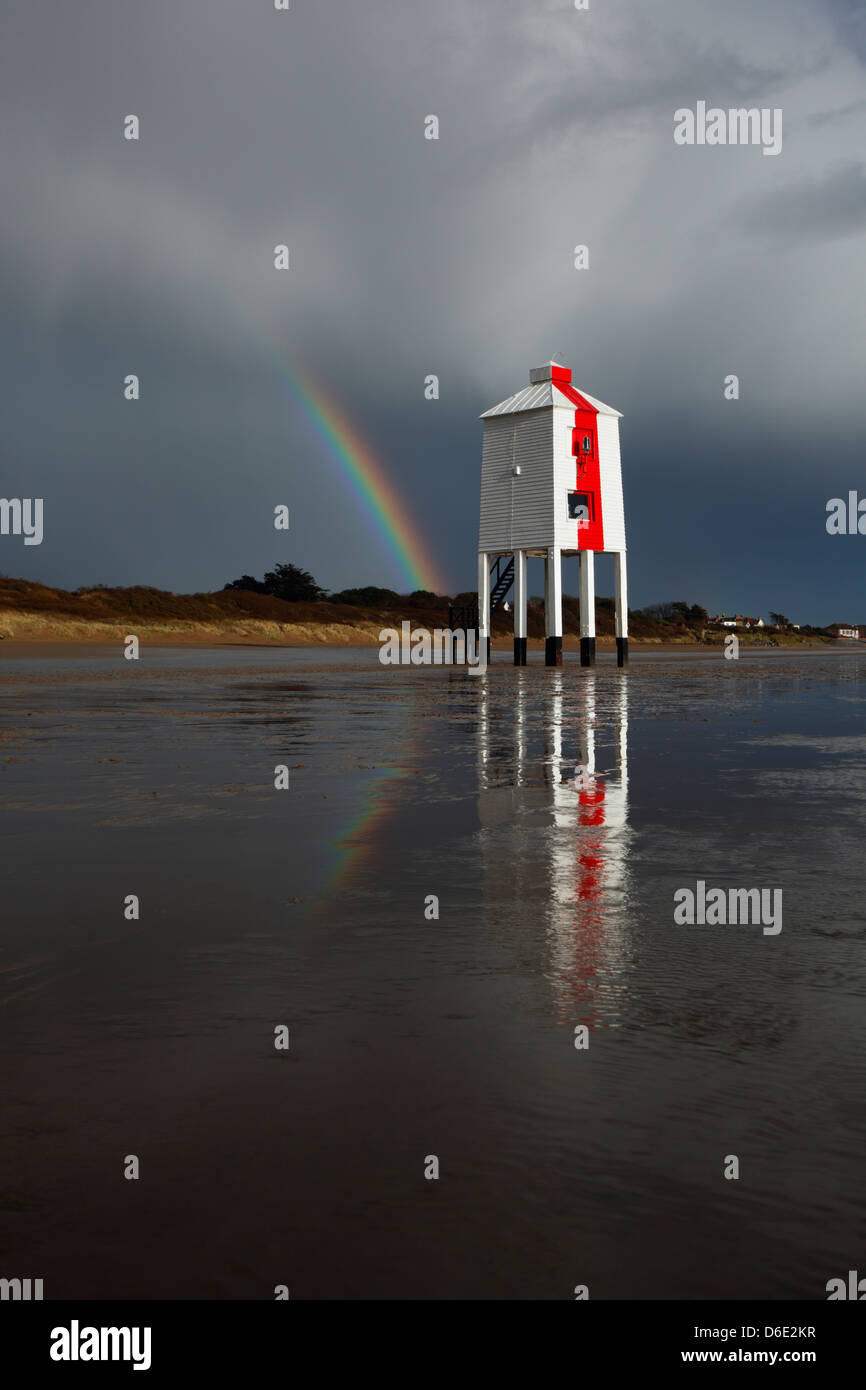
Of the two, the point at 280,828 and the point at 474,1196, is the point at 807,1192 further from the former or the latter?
the point at 280,828

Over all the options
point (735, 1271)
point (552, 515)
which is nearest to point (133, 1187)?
point (735, 1271)

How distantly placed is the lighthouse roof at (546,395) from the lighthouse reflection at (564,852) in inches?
1154

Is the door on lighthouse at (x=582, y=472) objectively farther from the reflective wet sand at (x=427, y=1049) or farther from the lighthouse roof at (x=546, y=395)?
the reflective wet sand at (x=427, y=1049)

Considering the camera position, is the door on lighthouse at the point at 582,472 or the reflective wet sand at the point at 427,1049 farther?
the door on lighthouse at the point at 582,472

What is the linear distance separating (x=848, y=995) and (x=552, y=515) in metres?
41.8

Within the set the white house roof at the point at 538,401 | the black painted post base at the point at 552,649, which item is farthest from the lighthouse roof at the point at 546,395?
the black painted post base at the point at 552,649

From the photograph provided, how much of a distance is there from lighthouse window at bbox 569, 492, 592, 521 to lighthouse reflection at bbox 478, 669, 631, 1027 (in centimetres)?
2794

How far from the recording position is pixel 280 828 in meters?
9.43

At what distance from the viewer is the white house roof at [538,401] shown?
4584 cm

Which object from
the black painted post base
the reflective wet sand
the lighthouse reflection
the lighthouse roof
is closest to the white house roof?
the lighthouse roof

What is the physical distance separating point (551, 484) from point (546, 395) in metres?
3.78

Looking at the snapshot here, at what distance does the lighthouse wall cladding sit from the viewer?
4584 centimetres

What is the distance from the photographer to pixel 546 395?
46.4m

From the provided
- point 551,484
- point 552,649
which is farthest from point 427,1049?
point 552,649
